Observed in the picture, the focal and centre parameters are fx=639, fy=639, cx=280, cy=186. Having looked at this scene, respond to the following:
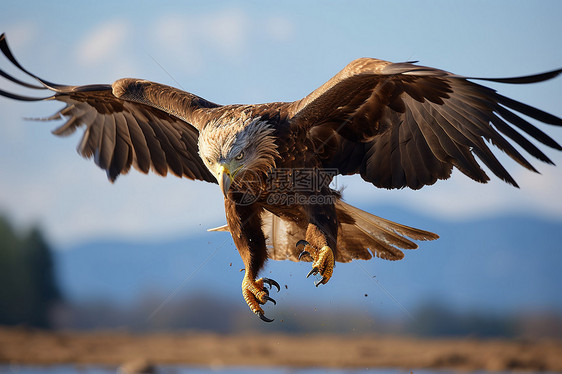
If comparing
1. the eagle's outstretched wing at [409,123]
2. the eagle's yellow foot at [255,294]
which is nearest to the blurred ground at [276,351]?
the eagle's yellow foot at [255,294]

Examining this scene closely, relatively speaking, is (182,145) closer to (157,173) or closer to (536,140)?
A: (157,173)

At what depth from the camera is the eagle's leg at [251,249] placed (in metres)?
4.42

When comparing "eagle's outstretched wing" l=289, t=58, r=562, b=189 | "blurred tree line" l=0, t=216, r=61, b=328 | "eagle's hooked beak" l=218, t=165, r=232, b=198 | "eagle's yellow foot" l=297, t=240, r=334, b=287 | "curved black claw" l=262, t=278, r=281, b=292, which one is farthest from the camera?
"blurred tree line" l=0, t=216, r=61, b=328

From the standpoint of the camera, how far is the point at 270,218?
4.89 metres

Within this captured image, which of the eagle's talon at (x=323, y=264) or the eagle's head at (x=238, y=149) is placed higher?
the eagle's head at (x=238, y=149)

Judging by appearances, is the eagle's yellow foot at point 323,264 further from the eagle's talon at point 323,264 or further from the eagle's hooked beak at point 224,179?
the eagle's hooked beak at point 224,179

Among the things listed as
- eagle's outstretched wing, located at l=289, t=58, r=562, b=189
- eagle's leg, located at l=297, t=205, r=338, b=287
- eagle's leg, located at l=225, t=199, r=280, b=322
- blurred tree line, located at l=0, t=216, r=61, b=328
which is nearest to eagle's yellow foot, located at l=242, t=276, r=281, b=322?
eagle's leg, located at l=225, t=199, r=280, b=322

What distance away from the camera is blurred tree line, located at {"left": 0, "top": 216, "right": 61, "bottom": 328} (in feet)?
90.4

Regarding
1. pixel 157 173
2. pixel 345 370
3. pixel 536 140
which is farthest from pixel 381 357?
pixel 536 140

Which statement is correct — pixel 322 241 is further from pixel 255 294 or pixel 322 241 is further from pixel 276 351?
pixel 276 351

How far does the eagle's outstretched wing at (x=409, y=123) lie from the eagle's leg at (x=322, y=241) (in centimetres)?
46

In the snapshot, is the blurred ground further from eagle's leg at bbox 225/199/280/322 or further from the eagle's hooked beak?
the eagle's hooked beak

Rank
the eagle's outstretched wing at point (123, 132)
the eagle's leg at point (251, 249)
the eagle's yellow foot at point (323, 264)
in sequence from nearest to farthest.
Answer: the eagle's yellow foot at point (323, 264), the eagle's leg at point (251, 249), the eagle's outstretched wing at point (123, 132)

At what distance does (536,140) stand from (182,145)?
9.52 ft
